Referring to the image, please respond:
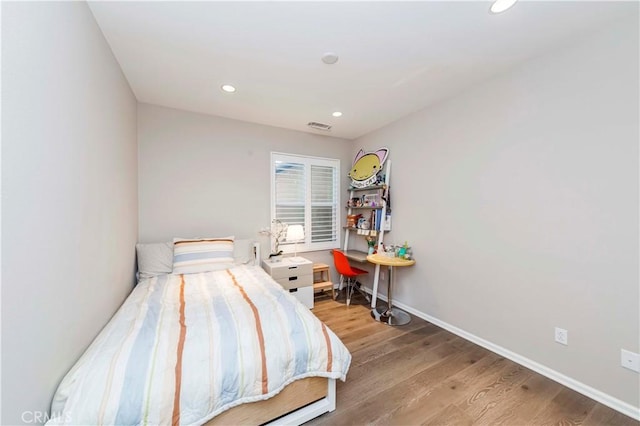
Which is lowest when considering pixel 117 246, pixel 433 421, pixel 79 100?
pixel 433 421

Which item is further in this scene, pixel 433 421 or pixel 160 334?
pixel 433 421

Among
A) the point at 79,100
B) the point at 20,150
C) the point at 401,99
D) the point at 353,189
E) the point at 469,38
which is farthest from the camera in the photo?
the point at 353,189

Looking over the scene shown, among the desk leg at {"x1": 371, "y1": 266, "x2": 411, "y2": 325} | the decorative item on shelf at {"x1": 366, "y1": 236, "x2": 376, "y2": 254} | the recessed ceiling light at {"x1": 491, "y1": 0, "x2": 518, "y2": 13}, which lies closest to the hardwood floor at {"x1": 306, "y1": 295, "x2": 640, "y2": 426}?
the desk leg at {"x1": 371, "y1": 266, "x2": 411, "y2": 325}

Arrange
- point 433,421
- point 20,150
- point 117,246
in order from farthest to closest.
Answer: point 117,246, point 433,421, point 20,150

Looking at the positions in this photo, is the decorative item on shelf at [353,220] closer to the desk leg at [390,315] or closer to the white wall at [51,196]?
the desk leg at [390,315]

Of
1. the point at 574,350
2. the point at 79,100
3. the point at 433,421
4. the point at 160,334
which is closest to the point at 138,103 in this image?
the point at 79,100

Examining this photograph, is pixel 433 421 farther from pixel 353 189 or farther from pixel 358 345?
pixel 353 189

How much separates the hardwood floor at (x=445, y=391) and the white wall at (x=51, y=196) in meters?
1.40

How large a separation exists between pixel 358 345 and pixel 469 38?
2.70m

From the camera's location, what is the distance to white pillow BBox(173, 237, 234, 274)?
263 cm

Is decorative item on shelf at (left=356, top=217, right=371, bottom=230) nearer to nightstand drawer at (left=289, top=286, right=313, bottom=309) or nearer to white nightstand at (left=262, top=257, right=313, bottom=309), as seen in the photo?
white nightstand at (left=262, top=257, right=313, bottom=309)

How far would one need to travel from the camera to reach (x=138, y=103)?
9.07ft

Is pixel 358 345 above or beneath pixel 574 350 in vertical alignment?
beneath

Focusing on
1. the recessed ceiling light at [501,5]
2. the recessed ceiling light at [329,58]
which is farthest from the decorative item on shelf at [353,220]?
the recessed ceiling light at [501,5]
